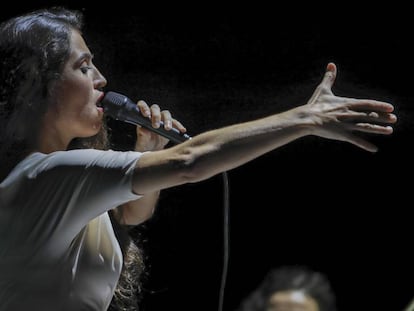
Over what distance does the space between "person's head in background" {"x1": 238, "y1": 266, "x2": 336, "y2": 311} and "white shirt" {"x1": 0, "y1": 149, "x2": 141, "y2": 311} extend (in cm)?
49

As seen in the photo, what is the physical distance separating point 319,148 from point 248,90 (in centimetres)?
30

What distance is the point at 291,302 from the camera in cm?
217

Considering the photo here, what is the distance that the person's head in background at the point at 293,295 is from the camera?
2.18 metres

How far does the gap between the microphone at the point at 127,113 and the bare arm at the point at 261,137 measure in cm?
29

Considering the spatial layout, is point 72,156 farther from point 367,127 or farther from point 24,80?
point 367,127

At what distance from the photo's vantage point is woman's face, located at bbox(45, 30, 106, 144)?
6.33 feet

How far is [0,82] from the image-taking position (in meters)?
1.94

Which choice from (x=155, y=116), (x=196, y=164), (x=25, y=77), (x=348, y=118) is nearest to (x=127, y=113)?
(x=155, y=116)

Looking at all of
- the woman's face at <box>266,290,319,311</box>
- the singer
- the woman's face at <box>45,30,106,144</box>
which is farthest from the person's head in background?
the woman's face at <box>45,30,106,144</box>

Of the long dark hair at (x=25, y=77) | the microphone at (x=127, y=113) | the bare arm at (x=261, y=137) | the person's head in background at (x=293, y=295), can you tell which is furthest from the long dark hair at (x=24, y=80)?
the person's head in background at (x=293, y=295)

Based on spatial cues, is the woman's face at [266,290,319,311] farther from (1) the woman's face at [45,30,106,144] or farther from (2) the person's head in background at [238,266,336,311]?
(1) the woman's face at [45,30,106,144]

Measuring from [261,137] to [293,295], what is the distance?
2.34ft

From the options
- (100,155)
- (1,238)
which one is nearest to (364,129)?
(100,155)

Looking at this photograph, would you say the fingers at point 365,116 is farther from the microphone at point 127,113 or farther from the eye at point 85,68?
the eye at point 85,68
